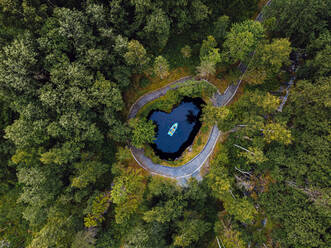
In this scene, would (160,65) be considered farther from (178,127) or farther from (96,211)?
(96,211)

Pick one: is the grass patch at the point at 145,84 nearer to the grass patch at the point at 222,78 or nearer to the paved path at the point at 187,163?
the paved path at the point at 187,163

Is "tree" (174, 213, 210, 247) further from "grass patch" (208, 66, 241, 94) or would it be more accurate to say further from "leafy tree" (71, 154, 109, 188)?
"grass patch" (208, 66, 241, 94)

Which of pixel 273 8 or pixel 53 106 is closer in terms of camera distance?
pixel 53 106

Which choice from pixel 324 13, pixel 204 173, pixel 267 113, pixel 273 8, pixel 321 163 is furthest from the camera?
pixel 204 173

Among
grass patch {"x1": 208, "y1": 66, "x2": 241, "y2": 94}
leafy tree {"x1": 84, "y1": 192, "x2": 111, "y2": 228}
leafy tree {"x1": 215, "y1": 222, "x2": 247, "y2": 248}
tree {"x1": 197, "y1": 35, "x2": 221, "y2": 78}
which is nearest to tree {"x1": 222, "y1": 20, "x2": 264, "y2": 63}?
tree {"x1": 197, "y1": 35, "x2": 221, "y2": 78}

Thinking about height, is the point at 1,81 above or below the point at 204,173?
above

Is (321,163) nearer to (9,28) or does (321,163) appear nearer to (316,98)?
(316,98)

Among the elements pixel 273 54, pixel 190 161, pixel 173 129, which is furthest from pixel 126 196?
pixel 273 54

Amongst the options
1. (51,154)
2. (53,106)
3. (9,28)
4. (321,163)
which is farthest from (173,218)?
(9,28)

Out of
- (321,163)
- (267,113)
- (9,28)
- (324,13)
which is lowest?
(321,163)
